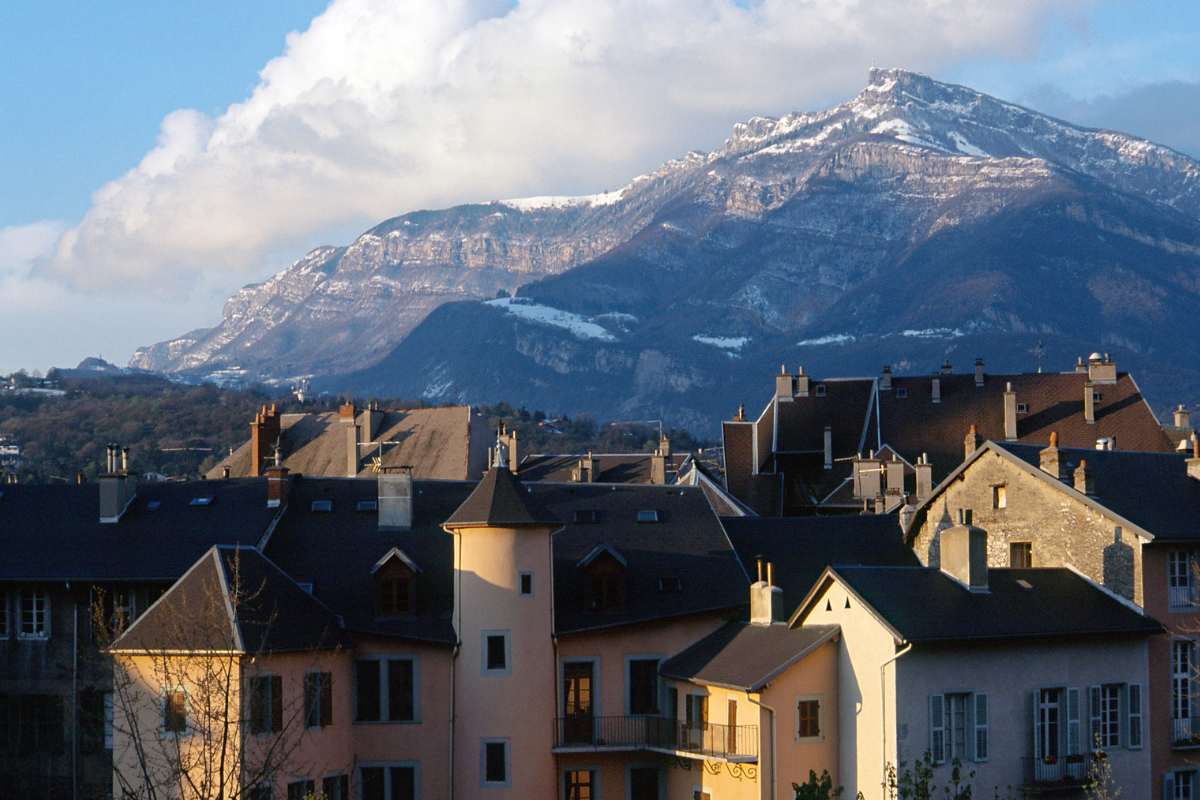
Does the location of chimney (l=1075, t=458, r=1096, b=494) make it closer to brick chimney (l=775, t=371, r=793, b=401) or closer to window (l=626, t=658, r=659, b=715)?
window (l=626, t=658, r=659, b=715)

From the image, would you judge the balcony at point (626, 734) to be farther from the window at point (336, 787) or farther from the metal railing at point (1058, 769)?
the metal railing at point (1058, 769)

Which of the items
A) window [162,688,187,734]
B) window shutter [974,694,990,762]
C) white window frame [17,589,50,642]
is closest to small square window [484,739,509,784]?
window [162,688,187,734]

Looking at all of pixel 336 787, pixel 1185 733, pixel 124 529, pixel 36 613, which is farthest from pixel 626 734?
pixel 36 613

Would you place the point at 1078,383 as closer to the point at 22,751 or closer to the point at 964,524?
the point at 964,524

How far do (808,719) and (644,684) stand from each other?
21.8 feet

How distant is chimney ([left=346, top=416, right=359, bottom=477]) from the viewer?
10575 centimetres

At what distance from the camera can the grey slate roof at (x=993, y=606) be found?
174 feet

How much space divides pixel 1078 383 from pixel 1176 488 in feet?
144

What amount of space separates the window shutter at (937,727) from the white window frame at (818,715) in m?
3.21

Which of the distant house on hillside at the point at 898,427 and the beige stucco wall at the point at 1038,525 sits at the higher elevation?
the distant house on hillside at the point at 898,427

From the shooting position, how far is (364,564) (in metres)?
60.1

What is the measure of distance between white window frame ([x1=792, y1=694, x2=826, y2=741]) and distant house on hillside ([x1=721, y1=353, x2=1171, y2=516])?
3770 centimetres

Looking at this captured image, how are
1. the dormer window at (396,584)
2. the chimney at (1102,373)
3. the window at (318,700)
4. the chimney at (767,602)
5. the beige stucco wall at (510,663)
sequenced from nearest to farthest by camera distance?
the window at (318,700), the beige stucco wall at (510,663), the chimney at (767,602), the dormer window at (396,584), the chimney at (1102,373)

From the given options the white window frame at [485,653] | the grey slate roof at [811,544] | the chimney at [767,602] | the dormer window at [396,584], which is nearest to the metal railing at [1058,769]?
the chimney at [767,602]
